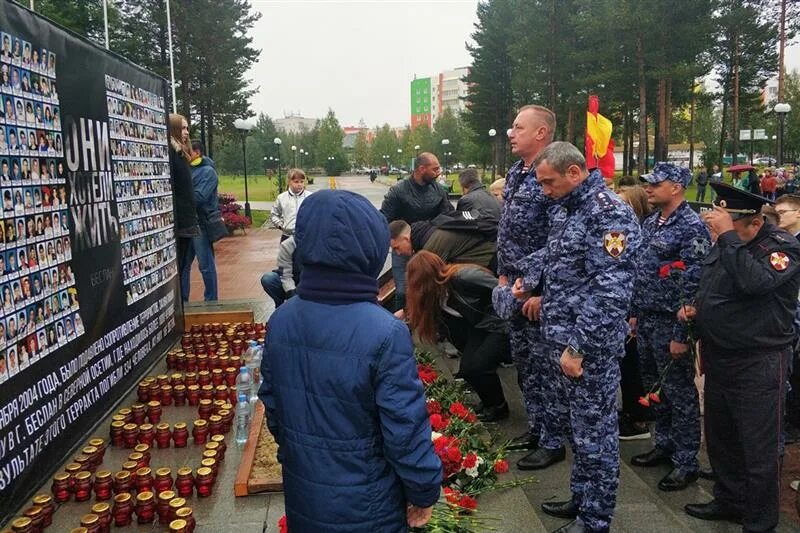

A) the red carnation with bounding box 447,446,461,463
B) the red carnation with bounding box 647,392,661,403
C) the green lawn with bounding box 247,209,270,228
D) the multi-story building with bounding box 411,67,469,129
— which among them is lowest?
the red carnation with bounding box 447,446,461,463

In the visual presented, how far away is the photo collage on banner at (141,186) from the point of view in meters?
4.71

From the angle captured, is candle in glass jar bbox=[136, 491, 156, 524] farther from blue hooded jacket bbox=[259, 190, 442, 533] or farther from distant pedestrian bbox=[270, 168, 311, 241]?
distant pedestrian bbox=[270, 168, 311, 241]

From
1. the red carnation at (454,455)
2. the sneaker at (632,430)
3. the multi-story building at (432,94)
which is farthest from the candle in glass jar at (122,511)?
the multi-story building at (432,94)

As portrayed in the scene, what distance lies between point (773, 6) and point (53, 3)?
32.0 m

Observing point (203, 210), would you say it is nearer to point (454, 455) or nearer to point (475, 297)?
point (475, 297)

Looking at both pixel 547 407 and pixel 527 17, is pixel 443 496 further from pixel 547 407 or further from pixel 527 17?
pixel 527 17

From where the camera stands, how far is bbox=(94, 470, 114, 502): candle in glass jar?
3164 mm

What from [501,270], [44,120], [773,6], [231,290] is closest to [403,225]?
[501,270]

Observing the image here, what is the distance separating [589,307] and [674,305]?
3.61 feet

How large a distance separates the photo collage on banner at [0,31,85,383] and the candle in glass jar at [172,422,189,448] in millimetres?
811

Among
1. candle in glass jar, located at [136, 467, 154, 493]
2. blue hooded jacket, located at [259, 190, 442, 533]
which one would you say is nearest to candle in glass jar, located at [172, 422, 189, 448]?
candle in glass jar, located at [136, 467, 154, 493]

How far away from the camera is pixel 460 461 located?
10.4ft

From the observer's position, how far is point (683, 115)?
59031 millimetres

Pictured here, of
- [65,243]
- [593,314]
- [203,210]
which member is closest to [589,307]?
[593,314]
